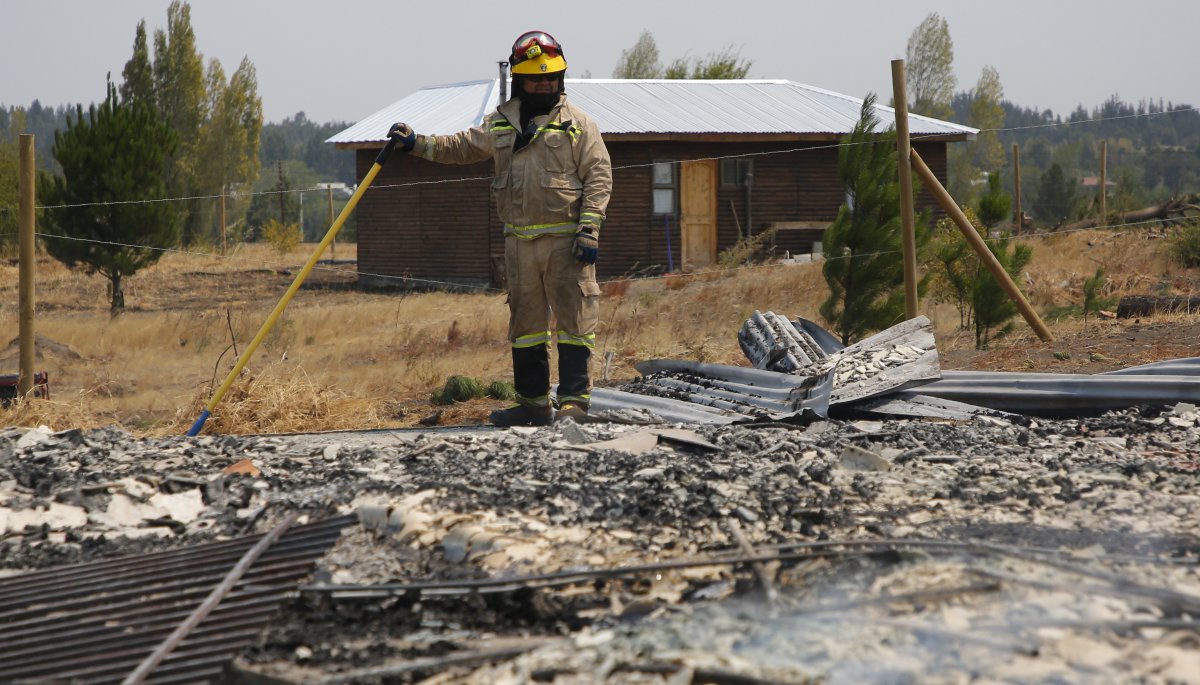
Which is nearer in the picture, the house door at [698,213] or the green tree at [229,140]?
the house door at [698,213]

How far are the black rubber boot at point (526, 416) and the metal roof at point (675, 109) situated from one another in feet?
46.0

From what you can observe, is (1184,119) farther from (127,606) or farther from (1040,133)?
(127,606)

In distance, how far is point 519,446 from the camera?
5629 millimetres

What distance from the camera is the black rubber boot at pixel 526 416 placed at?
6742mm

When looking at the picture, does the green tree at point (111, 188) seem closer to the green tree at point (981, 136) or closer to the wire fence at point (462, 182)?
the wire fence at point (462, 182)

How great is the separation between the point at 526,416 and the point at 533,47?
212 cm

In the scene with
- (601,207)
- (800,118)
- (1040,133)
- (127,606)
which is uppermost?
(1040,133)

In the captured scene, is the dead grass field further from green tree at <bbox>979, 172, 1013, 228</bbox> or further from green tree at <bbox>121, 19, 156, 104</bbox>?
green tree at <bbox>121, 19, 156, 104</bbox>

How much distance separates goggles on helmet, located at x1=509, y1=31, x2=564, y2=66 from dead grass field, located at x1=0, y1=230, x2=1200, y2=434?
2.85 metres

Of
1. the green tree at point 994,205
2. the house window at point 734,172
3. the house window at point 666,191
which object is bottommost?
the green tree at point 994,205

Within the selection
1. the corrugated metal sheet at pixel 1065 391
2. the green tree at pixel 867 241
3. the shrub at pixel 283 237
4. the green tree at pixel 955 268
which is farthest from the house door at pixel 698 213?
the corrugated metal sheet at pixel 1065 391

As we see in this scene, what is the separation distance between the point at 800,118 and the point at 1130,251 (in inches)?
265

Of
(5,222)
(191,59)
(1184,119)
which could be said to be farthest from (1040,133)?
(5,222)

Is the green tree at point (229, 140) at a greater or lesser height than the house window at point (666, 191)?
greater
